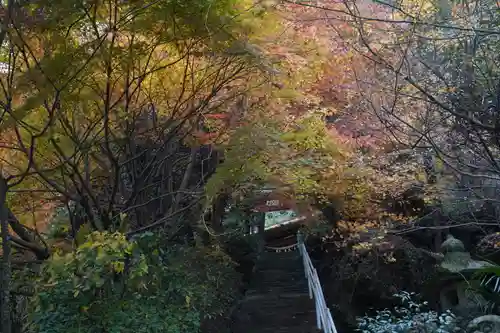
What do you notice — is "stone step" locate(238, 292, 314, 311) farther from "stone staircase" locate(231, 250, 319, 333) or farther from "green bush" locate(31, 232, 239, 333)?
"green bush" locate(31, 232, 239, 333)

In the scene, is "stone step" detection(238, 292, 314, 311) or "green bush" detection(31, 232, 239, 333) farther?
"stone step" detection(238, 292, 314, 311)

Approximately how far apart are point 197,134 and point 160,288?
112 inches

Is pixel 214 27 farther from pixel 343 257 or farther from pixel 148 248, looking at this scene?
pixel 343 257

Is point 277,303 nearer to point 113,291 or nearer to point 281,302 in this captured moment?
point 281,302

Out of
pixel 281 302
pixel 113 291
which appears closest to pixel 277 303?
pixel 281 302

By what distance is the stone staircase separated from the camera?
11117mm

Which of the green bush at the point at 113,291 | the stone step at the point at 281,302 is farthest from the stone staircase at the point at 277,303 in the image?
the green bush at the point at 113,291

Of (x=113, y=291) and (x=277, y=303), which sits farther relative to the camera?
(x=277, y=303)

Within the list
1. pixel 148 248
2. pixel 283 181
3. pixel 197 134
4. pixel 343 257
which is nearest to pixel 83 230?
pixel 148 248

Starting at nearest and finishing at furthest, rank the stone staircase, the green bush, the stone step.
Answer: the green bush
the stone staircase
the stone step

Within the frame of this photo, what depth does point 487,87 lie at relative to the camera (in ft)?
14.7

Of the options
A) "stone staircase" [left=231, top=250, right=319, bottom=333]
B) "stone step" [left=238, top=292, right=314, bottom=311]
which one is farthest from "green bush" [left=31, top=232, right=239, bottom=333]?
"stone step" [left=238, top=292, right=314, bottom=311]

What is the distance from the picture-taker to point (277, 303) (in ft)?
42.6

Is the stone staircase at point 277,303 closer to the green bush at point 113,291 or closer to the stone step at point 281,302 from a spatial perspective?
the stone step at point 281,302
